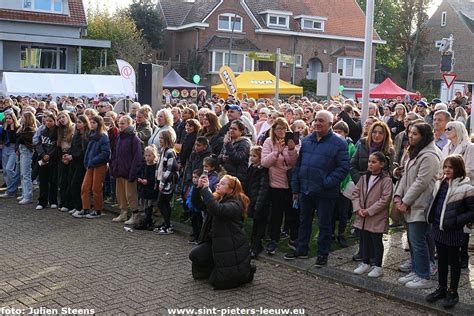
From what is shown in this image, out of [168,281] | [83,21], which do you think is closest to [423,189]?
[168,281]

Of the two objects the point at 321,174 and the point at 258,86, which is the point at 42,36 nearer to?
the point at 258,86

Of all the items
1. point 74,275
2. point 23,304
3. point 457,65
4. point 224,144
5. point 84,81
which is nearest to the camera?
point 23,304

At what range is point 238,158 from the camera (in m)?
8.28

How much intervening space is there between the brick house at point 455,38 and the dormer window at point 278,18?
16042 millimetres

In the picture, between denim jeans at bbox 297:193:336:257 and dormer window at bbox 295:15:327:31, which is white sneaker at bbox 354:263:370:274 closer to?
denim jeans at bbox 297:193:336:257

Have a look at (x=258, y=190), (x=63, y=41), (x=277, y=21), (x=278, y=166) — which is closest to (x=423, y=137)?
(x=278, y=166)

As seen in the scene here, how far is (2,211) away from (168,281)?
5.72 metres

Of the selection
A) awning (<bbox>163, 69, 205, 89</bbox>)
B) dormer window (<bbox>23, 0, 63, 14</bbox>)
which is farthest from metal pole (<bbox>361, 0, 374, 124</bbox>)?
dormer window (<bbox>23, 0, 63, 14</bbox>)

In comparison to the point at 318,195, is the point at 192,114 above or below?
above

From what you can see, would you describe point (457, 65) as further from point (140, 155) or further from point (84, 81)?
point (140, 155)

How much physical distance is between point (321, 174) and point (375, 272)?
1.42m

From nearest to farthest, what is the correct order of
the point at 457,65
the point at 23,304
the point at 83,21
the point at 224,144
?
the point at 23,304 → the point at 224,144 → the point at 83,21 → the point at 457,65

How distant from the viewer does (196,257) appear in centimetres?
685

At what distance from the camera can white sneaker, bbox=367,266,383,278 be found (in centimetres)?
705
